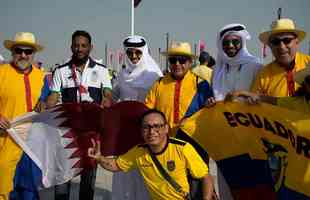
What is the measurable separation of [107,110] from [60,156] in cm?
80

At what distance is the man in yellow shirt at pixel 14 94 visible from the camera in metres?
4.45

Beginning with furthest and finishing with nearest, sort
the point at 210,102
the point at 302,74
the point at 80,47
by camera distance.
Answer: the point at 80,47 < the point at 210,102 < the point at 302,74

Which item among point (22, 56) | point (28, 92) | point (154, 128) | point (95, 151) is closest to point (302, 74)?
point (154, 128)

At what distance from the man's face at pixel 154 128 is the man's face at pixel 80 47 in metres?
1.63

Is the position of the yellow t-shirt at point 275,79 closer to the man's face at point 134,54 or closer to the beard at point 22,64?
the man's face at point 134,54

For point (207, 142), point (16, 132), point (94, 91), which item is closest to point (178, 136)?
point (207, 142)

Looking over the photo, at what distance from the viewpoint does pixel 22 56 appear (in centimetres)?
455

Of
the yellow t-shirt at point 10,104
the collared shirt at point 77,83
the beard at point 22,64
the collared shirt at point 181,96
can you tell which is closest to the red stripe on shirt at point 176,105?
the collared shirt at point 181,96

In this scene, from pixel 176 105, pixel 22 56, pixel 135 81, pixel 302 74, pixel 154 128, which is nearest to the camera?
pixel 302 74

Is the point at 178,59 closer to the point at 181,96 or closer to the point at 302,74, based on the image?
the point at 181,96

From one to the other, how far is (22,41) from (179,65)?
172 cm

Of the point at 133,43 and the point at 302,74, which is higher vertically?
the point at 133,43

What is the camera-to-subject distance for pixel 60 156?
4.77 metres

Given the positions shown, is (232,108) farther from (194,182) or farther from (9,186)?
(9,186)
